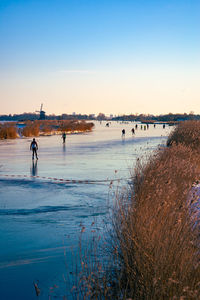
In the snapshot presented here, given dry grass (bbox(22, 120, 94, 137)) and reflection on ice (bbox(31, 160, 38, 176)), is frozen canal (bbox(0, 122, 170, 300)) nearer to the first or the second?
reflection on ice (bbox(31, 160, 38, 176))

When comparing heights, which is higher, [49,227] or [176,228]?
[176,228]

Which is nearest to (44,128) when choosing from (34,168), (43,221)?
(34,168)

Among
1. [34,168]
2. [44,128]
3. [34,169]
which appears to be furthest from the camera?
[44,128]

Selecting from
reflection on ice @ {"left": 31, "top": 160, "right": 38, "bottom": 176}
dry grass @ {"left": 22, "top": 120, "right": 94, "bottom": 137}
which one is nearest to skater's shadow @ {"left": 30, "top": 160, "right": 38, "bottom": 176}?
reflection on ice @ {"left": 31, "top": 160, "right": 38, "bottom": 176}

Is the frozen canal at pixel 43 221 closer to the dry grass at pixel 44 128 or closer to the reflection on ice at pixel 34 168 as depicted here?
the reflection on ice at pixel 34 168

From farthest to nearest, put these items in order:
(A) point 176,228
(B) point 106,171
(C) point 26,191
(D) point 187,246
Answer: (B) point 106,171, (C) point 26,191, (A) point 176,228, (D) point 187,246

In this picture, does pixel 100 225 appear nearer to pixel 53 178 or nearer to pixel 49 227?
pixel 49 227

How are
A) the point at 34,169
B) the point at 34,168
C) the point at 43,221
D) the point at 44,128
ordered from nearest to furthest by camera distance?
the point at 43,221 < the point at 34,169 < the point at 34,168 < the point at 44,128

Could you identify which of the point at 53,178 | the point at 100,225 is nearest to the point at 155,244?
the point at 100,225

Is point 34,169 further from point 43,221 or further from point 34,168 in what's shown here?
point 43,221

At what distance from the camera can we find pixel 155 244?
458 cm

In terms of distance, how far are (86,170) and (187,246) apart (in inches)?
560

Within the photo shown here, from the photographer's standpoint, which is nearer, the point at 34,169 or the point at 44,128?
the point at 34,169

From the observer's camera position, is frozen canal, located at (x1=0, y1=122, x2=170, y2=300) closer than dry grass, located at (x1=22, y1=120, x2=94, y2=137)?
Yes
